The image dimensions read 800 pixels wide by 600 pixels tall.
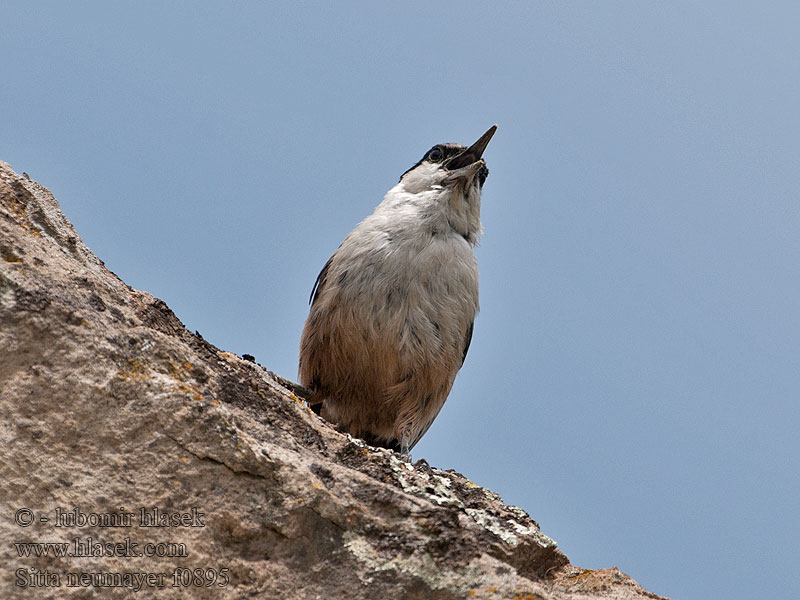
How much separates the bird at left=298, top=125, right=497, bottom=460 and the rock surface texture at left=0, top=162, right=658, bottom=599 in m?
2.46

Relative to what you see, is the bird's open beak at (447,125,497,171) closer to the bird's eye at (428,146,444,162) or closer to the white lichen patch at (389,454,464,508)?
the bird's eye at (428,146,444,162)

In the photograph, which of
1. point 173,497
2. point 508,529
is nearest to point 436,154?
point 508,529

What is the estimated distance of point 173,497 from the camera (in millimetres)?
3064

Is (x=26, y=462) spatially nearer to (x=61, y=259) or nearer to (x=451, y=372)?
(x=61, y=259)

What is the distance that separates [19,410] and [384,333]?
3168 millimetres

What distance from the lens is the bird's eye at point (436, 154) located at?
729 cm

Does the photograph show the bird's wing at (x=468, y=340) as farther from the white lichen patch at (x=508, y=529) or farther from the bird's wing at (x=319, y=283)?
the white lichen patch at (x=508, y=529)

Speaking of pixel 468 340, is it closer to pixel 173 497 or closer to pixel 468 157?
pixel 468 157

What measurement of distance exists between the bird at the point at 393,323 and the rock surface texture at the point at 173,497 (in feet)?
8.08

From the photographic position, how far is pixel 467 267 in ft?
21.0
